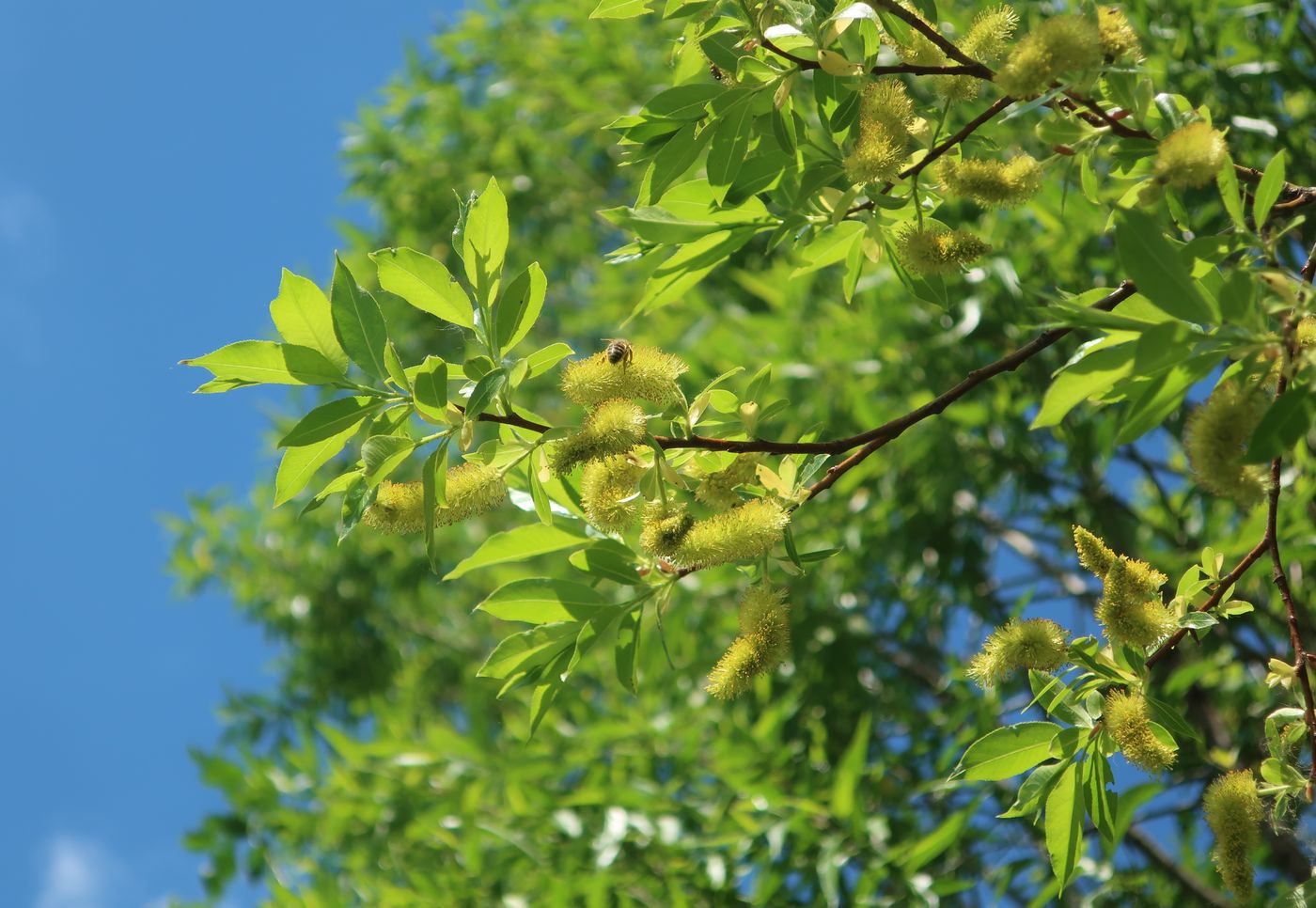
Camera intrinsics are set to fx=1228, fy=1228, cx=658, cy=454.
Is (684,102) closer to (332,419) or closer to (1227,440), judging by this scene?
(332,419)

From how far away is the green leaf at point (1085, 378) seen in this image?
1.02m

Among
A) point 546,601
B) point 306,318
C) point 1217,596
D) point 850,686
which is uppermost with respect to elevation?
point 306,318

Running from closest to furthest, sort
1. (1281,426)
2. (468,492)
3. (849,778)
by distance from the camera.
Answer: (1281,426) → (468,492) → (849,778)

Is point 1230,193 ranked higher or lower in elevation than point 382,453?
lower

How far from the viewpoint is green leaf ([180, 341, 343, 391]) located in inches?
50.3

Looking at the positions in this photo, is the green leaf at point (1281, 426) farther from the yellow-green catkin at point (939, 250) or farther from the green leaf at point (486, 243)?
the green leaf at point (486, 243)

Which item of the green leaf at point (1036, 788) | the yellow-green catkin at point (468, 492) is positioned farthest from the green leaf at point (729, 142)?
the green leaf at point (1036, 788)

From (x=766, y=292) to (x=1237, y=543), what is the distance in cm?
157

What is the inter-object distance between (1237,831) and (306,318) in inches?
42.3

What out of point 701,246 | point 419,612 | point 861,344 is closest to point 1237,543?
point 861,344

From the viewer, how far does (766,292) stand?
374 centimetres

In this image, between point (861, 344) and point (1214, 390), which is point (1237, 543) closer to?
point (861, 344)

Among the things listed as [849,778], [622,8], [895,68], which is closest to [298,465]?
[622,8]

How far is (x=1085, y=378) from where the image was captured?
1.04m
